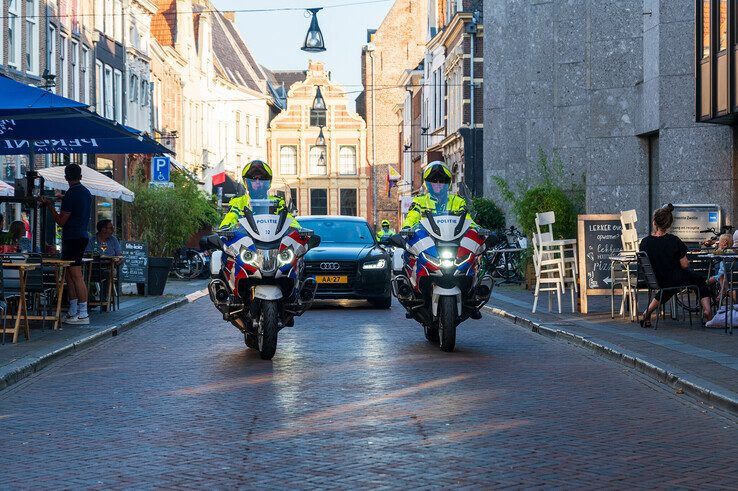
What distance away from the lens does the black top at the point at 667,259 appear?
15250mm

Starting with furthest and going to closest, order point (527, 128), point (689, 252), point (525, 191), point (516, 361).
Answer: point (527, 128) → point (525, 191) → point (689, 252) → point (516, 361)

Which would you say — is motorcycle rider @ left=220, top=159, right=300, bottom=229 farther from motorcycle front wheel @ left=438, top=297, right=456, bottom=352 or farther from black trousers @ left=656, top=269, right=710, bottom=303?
black trousers @ left=656, top=269, right=710, bottom=303

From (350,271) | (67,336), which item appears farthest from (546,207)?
(67,336)

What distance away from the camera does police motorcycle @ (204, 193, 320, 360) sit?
1217 cm

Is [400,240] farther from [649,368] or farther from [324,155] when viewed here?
[324,155]

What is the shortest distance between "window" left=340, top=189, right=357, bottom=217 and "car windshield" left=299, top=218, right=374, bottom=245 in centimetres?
6977

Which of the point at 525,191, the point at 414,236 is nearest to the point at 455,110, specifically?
the point at 525,191

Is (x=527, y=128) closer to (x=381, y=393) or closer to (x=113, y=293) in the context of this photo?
(x=113, y=293)

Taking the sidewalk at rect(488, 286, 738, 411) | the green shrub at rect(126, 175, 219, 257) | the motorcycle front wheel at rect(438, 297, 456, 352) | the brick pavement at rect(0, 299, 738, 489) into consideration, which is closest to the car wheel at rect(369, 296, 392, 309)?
the sidewalk at rect(488, 286, 738, 411)

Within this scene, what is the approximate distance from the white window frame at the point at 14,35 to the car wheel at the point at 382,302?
1601cm

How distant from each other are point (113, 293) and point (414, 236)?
24.9 feet

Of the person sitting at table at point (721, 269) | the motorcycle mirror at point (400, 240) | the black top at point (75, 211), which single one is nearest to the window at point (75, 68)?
the black top at point (75, 211)

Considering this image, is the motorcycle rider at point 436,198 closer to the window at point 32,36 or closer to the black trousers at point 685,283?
the black trousers at point 685,283

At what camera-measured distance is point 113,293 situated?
63.4 ft
